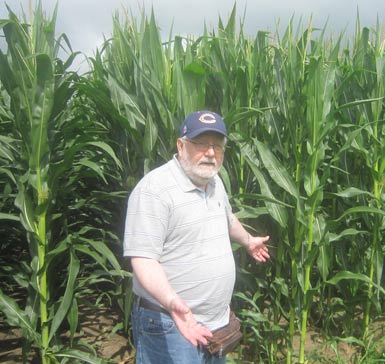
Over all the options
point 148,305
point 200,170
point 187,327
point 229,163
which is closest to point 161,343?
point 148,305

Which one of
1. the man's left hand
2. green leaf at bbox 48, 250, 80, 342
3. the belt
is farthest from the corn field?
the belt

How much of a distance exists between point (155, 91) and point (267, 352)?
1.93 m

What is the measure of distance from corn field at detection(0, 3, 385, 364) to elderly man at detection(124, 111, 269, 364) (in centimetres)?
76

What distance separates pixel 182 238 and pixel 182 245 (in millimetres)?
32

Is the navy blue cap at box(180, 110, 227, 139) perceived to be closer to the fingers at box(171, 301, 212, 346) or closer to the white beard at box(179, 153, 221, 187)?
the white beard at box(179, 153, 221, 187)

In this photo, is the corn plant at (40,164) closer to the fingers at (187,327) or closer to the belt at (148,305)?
the belt at (148,305)

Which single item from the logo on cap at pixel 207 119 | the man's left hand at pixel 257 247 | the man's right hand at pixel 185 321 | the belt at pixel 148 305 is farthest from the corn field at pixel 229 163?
the man's right hand at pixel 185 321

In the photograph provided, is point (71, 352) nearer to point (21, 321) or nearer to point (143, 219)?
point (21, 321)

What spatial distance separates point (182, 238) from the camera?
2113mm

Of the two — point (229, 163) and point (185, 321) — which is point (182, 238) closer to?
point (185, 321)

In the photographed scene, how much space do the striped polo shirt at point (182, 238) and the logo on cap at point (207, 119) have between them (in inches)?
8.9

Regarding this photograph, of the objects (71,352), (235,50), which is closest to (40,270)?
(71,352)

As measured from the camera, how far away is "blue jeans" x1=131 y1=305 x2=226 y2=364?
6.86 feet

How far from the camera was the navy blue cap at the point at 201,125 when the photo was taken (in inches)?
85.0
